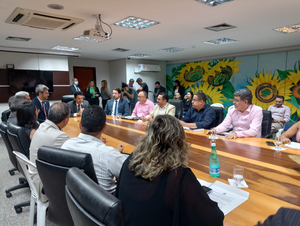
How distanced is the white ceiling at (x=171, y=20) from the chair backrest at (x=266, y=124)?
1528 mm

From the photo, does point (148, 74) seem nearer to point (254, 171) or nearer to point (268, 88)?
point (268, 88)

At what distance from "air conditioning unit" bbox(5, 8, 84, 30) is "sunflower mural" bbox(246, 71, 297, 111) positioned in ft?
20.0

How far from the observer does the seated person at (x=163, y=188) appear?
878 mm

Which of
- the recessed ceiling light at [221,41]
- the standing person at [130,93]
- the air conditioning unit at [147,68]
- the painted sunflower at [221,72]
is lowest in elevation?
Result: the standing person at [130,93]

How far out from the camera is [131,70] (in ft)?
29.0

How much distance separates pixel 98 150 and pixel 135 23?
3.17 m

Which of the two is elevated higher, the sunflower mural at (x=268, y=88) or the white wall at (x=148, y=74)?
the white wall at (x=148, y=74)

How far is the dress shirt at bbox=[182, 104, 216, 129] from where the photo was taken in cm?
326

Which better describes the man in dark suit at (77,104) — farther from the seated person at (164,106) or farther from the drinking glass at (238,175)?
the drinking glass at (238,175)

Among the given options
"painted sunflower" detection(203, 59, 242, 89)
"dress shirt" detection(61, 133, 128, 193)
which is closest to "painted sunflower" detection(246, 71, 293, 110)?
"painted sunflower" detection(203, 59, 242, 89)

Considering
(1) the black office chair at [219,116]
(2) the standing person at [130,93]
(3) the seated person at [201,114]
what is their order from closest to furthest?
(3) the seated person at [201,114] < (1) the black office chair at [219,116] < (2) the standing person at [130,93]

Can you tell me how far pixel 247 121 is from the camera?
284 cm

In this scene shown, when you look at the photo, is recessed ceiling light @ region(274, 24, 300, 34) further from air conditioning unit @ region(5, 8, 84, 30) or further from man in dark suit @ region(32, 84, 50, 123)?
man in dark suit @ region(32, 84, 50, 123)

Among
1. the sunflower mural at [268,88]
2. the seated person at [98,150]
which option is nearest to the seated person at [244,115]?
the seated person at [98,150]
